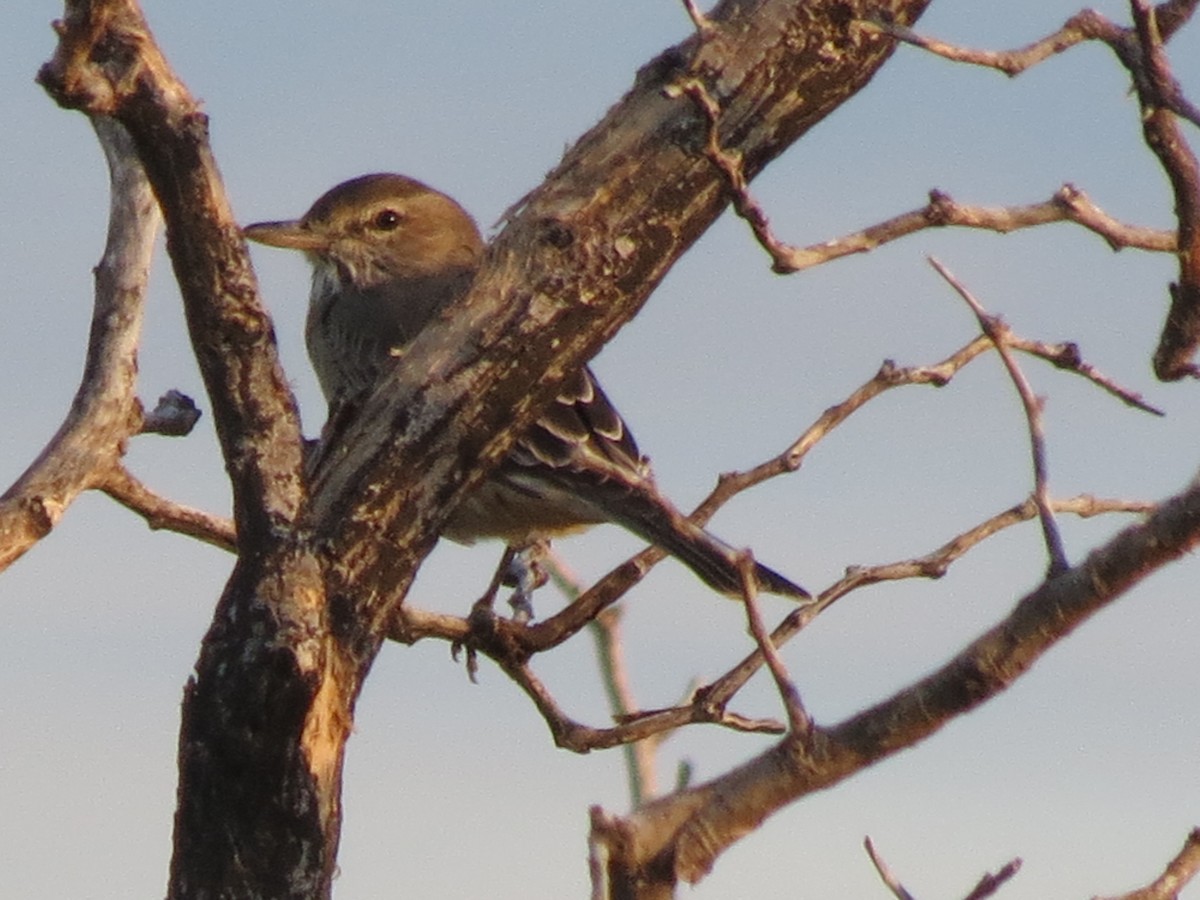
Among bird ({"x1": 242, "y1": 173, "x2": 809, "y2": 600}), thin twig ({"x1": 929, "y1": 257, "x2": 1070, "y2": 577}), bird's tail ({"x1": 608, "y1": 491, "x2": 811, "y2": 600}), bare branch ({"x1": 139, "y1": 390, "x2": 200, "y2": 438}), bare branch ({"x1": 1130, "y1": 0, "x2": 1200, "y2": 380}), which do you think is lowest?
thin twig ({"x1": 929, "y1": 257, "x2": 1070, "y2": 577})

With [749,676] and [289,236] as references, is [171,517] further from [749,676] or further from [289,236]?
[289,236]

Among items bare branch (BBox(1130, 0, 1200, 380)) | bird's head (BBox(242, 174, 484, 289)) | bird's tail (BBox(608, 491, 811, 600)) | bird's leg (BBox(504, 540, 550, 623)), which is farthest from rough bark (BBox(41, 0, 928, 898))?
bird's head (BBox(242, 174, 484, 289))

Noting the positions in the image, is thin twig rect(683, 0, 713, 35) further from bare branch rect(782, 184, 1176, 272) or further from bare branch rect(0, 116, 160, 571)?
bare branch rect(0, 116, 160, 571)

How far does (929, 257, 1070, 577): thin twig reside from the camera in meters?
3.72

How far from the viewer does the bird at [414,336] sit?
730 cm

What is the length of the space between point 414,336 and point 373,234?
3951mm

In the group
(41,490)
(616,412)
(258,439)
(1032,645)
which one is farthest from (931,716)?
(616,412)

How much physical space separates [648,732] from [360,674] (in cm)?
102

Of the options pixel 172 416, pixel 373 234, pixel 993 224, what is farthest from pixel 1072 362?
pixel 373 234

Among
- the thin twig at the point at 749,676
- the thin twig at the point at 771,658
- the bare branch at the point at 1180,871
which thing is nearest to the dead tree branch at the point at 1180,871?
the bare branch at the point at 1180,871

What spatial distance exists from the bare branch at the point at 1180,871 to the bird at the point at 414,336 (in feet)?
5.92

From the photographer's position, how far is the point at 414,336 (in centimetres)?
628

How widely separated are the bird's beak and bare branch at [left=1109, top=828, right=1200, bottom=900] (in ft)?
22.5

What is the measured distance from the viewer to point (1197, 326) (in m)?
4.80
